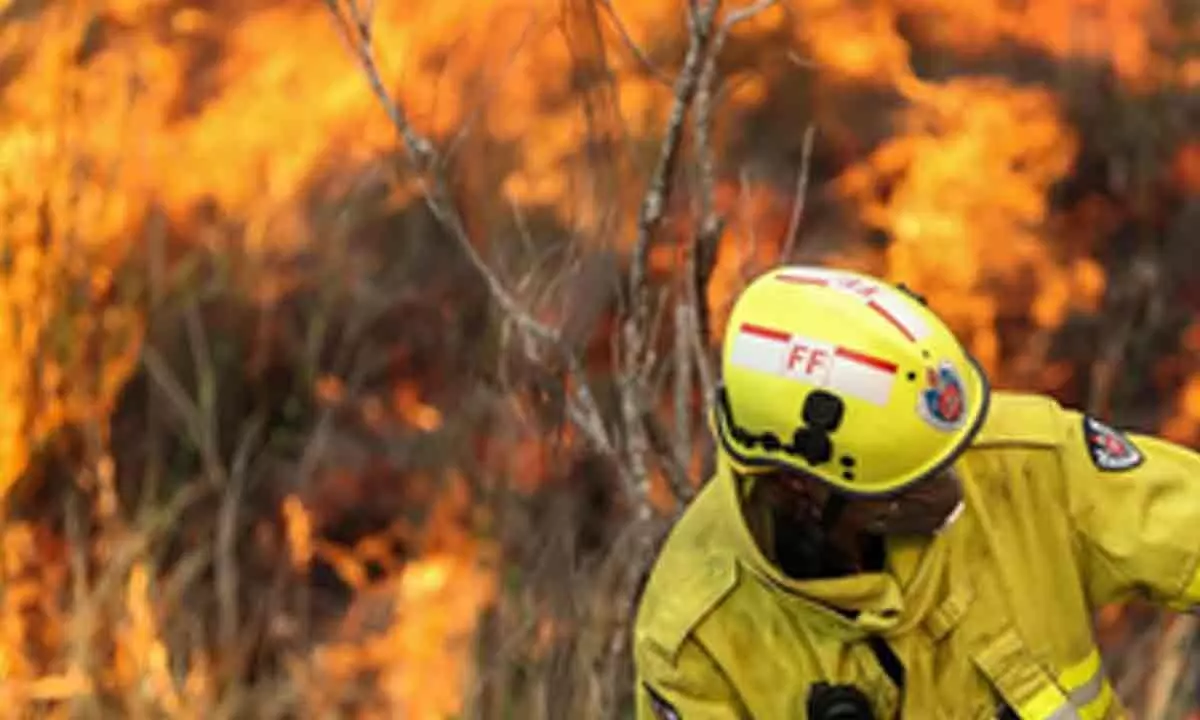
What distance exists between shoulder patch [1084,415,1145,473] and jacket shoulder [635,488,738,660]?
0.63m

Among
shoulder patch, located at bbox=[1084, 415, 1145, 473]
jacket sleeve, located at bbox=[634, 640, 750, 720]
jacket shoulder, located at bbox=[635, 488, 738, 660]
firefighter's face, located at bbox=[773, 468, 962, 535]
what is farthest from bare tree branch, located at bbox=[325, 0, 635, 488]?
shoulder patch, located at bbox=[1084, 415, 1145, 473]

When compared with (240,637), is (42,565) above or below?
above

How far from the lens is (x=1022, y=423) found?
2.83m

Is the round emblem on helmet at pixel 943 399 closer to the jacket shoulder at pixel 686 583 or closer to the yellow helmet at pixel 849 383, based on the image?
the yellow helmet at pixel 849 383

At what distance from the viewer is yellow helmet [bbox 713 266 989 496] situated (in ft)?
8.27

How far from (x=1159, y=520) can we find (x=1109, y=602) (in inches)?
8.8

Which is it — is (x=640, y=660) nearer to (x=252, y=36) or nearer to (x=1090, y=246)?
(x=1090, y=246)

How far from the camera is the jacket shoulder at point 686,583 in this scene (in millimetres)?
2832

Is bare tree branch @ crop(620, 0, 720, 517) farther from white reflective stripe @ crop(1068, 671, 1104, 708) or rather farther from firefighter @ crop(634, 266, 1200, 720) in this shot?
white reflective stripe @ crop(1068, 671, 1104, 708)

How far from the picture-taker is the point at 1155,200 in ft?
33.0

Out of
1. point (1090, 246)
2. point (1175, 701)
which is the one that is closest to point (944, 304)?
point (1090, 246)

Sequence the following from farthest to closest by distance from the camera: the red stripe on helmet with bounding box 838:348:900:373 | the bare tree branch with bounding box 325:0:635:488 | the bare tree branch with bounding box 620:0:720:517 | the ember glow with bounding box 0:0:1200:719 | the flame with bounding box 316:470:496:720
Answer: the flame with bounding box 316:470:496:720 < the ember glow with bounding box 0:0:1200:719 < the bare tree branch with bounding box 325:0:635:488 < the bare tree branch with bounding box 620:0:720:517 < the red stripe on helmet with bounding box 838:348:900:373

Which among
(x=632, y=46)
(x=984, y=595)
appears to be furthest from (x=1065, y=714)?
(x=632, y=46)

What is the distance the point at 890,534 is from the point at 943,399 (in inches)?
11.3
